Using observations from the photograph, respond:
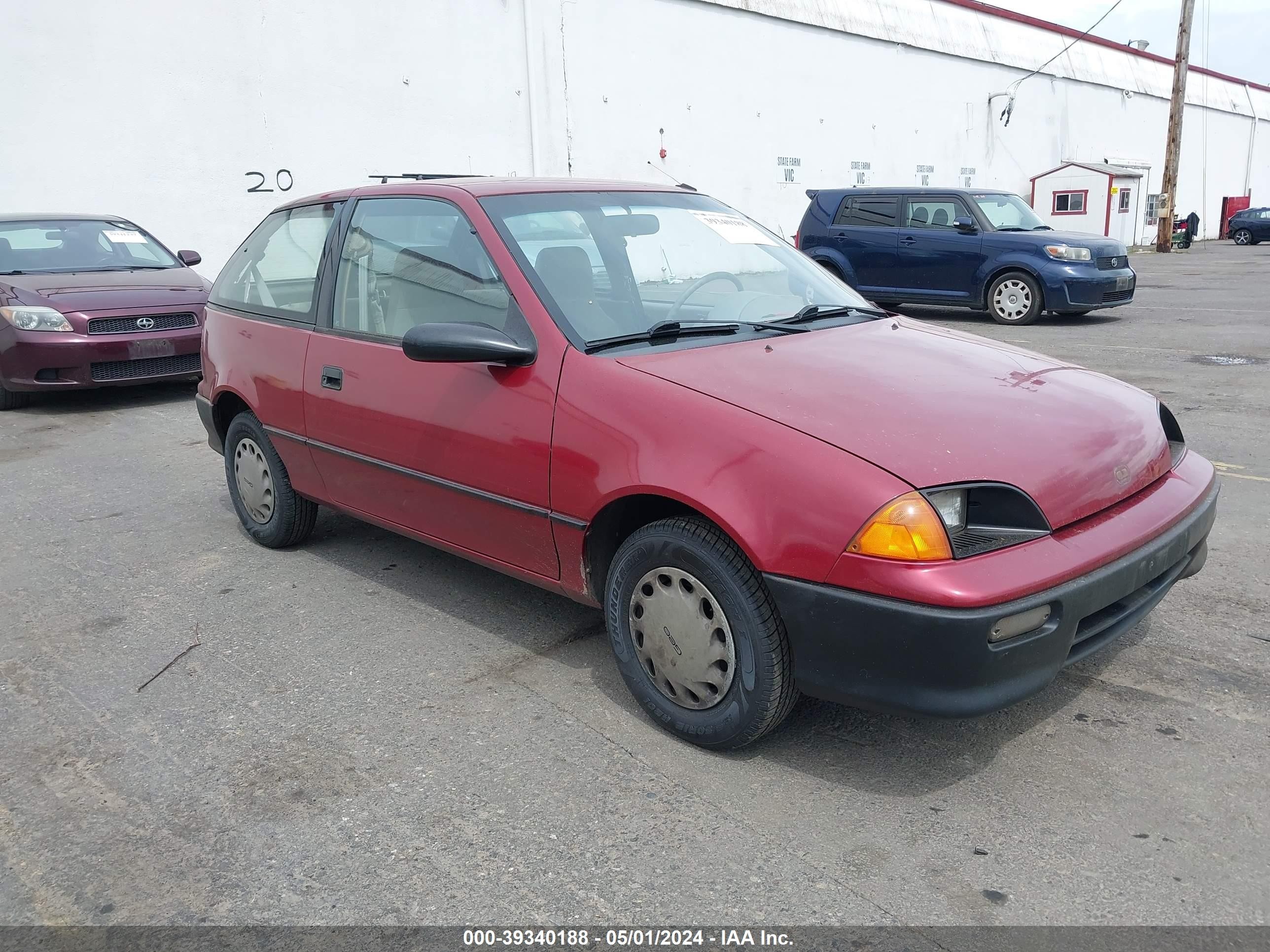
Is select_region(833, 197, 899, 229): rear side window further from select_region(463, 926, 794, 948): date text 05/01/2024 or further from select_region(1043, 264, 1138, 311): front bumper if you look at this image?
select_region(463, 926, 794, 948): date text 05/01/2024

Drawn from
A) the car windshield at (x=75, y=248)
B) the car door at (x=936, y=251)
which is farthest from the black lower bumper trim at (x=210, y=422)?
the car door at (x=936, y=251)

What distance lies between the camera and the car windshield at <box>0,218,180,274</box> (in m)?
8.97

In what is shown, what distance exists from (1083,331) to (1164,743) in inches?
398

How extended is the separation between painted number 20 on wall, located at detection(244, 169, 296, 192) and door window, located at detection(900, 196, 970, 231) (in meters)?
8.49

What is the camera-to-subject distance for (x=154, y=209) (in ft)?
43.5

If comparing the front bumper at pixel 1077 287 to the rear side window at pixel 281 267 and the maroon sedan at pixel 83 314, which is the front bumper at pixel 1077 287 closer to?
the maroon sedan at pixel 83 314

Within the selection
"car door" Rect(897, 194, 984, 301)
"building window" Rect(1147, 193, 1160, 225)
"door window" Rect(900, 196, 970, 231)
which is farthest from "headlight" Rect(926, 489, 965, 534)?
"building window" Rect(1147, 193, 1160, 225)

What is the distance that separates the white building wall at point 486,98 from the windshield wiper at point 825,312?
38.8 ft

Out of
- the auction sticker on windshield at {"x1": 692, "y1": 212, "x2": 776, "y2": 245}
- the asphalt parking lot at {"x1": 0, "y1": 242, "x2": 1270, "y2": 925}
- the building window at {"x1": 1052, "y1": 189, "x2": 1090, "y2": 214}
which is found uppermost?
the building window at {"x1": 1052, "y1": 189, "x2": 1090, "y2": 214}

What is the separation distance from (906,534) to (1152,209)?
126 ft

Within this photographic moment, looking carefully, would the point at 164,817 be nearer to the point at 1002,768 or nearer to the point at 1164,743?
the point at 1002,768

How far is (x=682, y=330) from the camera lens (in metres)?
Answer: 3.32

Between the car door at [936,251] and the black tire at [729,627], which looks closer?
the black tire at [729,627]

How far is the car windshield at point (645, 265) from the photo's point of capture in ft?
11.0
